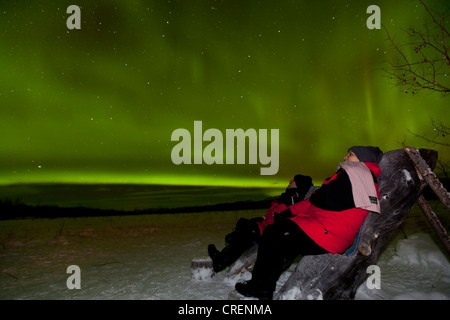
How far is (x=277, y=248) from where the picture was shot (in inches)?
113

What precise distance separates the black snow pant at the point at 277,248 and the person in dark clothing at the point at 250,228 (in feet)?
2.85

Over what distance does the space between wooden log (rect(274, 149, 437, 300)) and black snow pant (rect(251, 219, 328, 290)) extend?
0.18 meters

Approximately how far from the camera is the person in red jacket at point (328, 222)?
8.71 feet

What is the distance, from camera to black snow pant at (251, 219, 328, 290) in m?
2.83

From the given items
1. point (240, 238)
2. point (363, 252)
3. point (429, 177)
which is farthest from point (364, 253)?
point (240, 238)

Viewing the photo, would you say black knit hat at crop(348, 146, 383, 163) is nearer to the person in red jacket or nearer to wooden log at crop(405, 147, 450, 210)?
the person in red jacket

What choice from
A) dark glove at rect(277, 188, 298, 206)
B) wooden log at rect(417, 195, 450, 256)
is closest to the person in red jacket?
dark glove at rect(277, 188, 298, 206)

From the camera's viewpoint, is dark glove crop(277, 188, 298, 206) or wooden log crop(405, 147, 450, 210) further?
dark glove crop(277, 188, 298, 206)

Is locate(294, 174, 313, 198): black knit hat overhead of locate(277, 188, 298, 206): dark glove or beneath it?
overhead

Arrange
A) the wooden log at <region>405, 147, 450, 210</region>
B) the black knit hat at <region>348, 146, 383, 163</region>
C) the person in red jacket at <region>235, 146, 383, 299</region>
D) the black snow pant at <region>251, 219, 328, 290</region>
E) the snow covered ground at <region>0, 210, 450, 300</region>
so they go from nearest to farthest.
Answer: the person in red jacket at <region>235, 146, 383, 299</region>
the black snow pant at <region>251, 219, 328, 290</region>
the black knit hat at <region>348, 146, 383, 163</region>
the wooden log at <region>405, 147, 450, 210</region>
the snow covered ground at <region>0, 210, 450, 300</region>

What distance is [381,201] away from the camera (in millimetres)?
3135

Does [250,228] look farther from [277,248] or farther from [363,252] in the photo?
[363,252]
